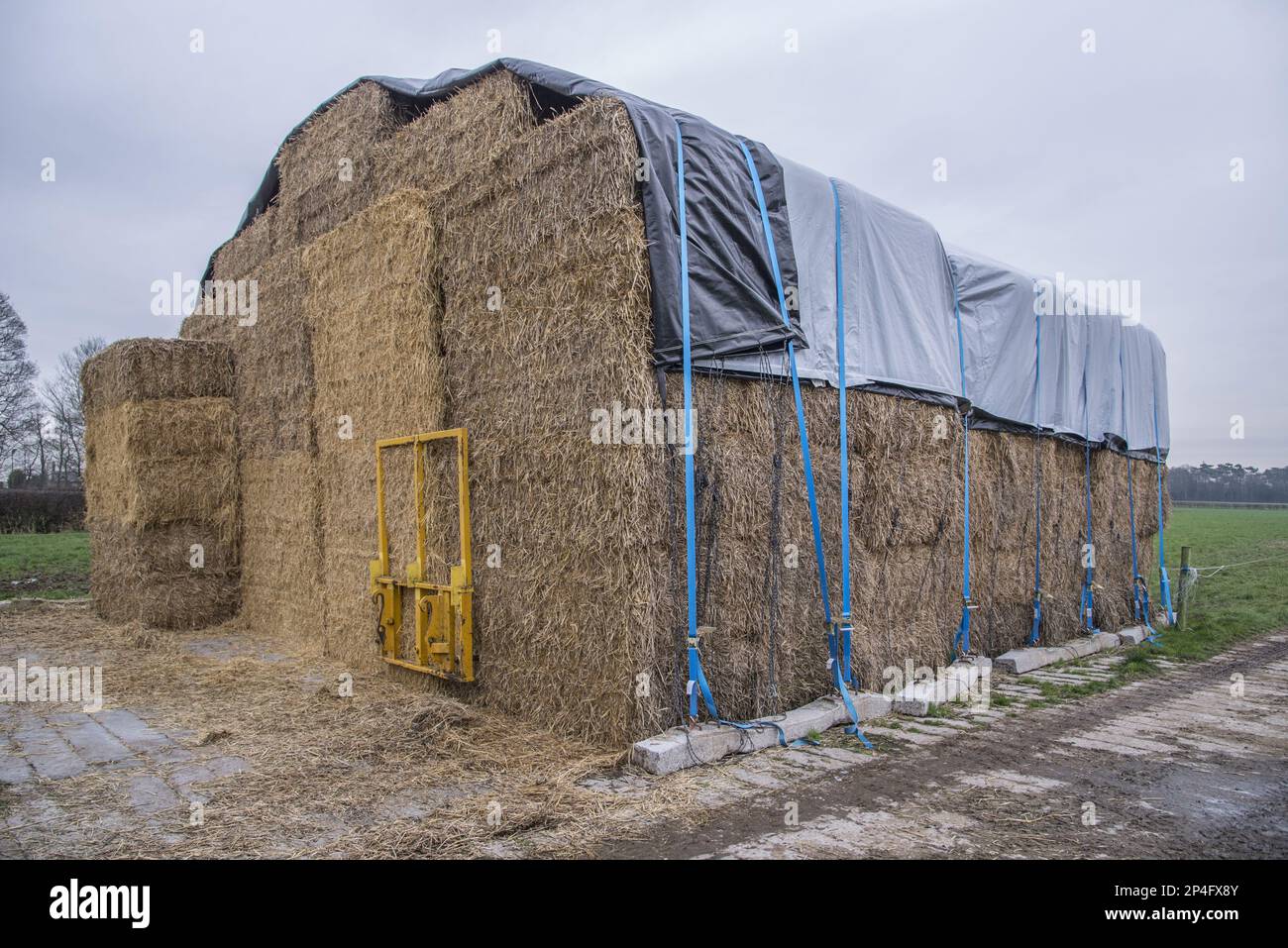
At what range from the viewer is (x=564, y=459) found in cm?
562

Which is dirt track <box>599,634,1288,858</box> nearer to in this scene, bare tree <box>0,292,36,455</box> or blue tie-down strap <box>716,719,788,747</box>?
blue tie-down strap <box>716,719,788,747</box>

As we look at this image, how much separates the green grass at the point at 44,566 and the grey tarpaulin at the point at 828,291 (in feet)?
26.2

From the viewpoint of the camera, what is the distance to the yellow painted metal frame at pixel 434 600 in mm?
6379

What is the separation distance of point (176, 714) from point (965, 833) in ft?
18.7

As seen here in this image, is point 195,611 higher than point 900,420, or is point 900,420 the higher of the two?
point 900,420

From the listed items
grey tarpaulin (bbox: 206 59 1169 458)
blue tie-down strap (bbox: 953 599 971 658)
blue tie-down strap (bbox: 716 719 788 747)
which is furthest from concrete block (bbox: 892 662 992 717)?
grey tarpaulin (bbox: 206 59 1169 458)

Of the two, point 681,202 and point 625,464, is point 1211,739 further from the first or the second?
point 681,202

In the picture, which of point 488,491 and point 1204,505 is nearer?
point 488,491

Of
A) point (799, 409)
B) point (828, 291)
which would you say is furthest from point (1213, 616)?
point (799, 409)

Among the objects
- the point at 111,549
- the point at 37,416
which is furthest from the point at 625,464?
the point at 37,416

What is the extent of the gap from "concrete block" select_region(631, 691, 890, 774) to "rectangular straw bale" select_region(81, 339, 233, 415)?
8853mm

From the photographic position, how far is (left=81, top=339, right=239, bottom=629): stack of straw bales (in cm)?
1054

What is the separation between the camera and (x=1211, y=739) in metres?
6.14

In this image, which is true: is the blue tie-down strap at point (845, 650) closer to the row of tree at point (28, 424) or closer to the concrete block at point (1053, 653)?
the concrete block at point (1053, 653)
